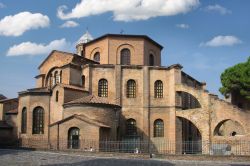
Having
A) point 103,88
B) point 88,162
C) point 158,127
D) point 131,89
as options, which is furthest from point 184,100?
point 88,162

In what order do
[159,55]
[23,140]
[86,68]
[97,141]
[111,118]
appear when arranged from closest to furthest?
[97,141] → [111,118] → [23,140] → [86,68] → [159,55]

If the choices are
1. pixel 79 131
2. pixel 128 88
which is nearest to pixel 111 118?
pixel 79 131

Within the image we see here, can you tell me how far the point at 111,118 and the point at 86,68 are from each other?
20.9ft

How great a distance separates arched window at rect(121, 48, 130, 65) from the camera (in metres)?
36.8

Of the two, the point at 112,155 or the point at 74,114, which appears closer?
the point at 112,155

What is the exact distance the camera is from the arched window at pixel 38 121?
31250 mm

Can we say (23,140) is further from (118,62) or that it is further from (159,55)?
(159,55)

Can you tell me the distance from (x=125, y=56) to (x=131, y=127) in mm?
7746

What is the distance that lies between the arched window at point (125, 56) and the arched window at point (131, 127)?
6547 millimetres

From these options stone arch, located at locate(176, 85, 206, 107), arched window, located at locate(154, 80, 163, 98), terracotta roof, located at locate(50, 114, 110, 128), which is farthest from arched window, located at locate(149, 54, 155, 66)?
terracotta roof, located at locate(50, 114, 110, 128)

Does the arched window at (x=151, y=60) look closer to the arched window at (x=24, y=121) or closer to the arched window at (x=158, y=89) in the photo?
the arched window at (x=158, y=89)

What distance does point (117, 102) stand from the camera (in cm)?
3294

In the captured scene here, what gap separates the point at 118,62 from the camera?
36.4m

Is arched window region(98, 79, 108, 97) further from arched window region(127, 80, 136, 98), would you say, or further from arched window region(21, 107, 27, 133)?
arched window region(21, 107, 27, 133)
